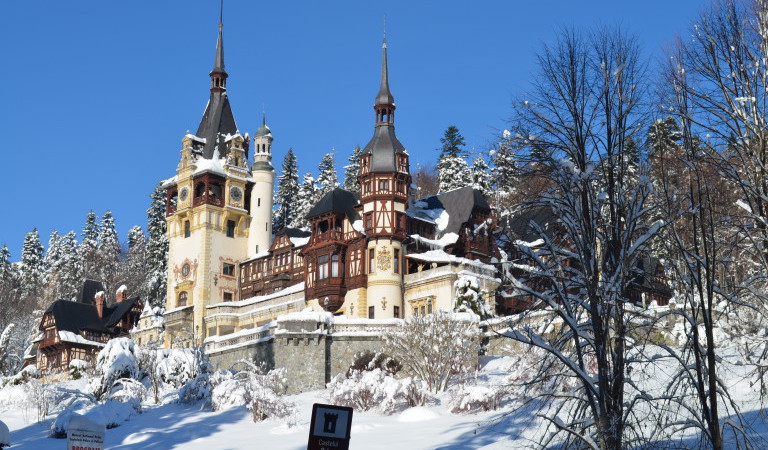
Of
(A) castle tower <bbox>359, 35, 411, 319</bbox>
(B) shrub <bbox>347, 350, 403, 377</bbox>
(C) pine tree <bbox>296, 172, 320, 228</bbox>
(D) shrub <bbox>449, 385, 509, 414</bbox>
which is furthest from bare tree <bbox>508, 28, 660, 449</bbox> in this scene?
(C) pine tree <bbox>296, 172, 320, 228</bbox>

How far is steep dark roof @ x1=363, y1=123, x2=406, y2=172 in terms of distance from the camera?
5566 centimetres

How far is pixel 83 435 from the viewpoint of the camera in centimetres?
1282

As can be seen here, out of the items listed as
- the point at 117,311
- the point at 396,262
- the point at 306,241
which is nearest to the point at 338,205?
the point at 396,262

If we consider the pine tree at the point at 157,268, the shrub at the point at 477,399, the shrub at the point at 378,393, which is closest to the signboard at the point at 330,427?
the shrub at the point at 477,399

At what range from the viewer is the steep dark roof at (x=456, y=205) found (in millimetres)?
59031

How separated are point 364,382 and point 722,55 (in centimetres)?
2051

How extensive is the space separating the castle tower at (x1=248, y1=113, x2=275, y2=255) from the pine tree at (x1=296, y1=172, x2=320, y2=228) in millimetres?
12541

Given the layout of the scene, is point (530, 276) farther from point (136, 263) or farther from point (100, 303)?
point (136, 263)

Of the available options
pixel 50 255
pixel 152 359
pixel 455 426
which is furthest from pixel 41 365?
pixel 455 426

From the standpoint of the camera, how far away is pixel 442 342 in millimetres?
39000

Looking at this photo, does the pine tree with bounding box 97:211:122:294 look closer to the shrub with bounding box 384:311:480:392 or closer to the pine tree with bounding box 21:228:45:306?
the pine tree with bounding box 21:228:45:306

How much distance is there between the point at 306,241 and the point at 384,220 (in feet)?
34.2

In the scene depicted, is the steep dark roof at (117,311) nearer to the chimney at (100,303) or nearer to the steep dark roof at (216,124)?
the chimney at (100,303)

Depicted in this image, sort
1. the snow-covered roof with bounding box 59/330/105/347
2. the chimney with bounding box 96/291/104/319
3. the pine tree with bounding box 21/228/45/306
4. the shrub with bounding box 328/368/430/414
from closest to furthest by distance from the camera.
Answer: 1. the shrub with bounding box 328/368/430/414
2. the snow-covered roof with bounding box 59/330/105/347
3. the chimney with bounding box 96/291/104/319
4. the pine tree with bounding box 21/228/45/306
